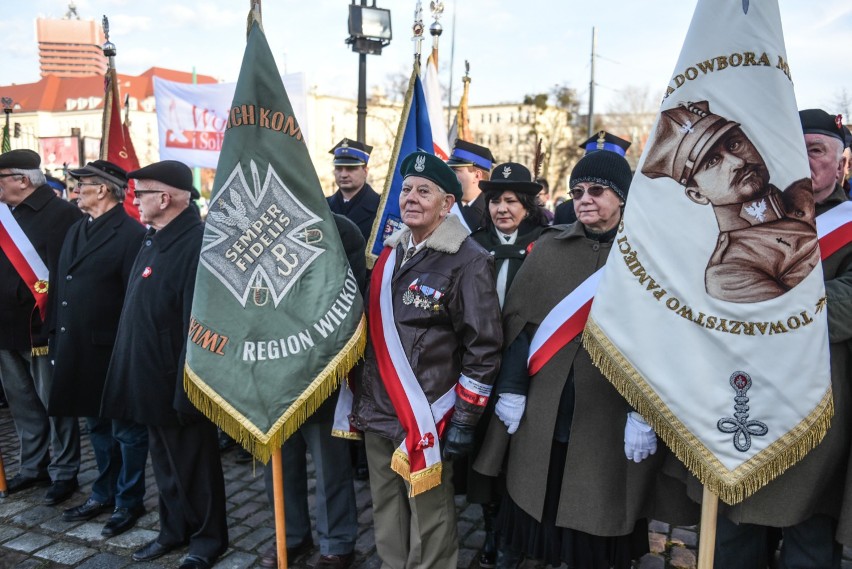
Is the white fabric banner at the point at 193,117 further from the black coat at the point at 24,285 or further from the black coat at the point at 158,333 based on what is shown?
the black coat at the point at 158,333

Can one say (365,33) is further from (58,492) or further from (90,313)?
(58,492)

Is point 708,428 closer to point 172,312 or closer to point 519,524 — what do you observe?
point 519,524

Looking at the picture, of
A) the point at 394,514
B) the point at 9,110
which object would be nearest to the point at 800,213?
the point at 394,514

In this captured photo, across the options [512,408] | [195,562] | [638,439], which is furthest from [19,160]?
[638,439]

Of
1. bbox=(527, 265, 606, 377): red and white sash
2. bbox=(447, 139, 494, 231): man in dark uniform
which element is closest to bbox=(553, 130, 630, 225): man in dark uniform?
bbox=(447, 139, 494, 231): man in dark uniform

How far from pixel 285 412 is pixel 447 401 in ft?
2.71

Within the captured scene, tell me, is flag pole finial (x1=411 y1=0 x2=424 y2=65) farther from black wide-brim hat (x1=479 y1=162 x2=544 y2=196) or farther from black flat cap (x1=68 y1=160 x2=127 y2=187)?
black flat cap (x1=68 y1=160 x2=127 y2=187)

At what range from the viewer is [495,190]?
3934mm

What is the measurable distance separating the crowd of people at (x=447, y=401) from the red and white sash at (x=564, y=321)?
5 cm

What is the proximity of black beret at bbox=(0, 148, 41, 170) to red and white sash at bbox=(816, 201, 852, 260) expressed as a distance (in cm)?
548

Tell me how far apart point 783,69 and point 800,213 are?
557mm

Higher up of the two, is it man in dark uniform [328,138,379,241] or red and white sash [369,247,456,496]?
man in dark uniform [328,138,379,241]

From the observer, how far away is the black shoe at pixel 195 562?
3547mm

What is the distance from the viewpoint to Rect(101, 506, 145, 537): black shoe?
13.2 ft
